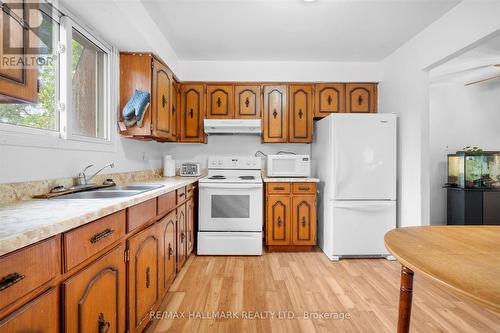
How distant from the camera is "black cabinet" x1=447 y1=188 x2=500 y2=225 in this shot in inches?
140

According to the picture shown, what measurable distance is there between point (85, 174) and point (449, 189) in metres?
4.76

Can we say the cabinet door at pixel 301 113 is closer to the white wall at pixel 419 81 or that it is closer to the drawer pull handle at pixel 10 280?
the white wall at pixel 419 81

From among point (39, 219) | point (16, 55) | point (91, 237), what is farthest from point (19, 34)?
point (91, 237)

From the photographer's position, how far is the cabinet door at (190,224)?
2607mm

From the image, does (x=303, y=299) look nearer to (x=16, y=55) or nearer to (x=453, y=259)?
(x=453, y=259)

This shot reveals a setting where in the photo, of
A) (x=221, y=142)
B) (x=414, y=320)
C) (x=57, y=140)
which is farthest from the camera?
(x=221, y=142)

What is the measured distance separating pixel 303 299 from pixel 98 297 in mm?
1505

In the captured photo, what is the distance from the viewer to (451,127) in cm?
407

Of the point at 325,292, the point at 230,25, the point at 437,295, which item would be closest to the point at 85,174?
the point at 230,25

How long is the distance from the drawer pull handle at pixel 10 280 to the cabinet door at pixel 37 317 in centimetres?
8

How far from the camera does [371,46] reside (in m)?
2.89

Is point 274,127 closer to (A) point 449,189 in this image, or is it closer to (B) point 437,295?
(B) point 437,295

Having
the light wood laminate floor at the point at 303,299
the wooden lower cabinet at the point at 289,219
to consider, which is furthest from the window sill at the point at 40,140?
the wooden lower cabinet at the point at 289,219

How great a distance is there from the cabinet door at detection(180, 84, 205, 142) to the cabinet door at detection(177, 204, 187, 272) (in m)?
1.19
